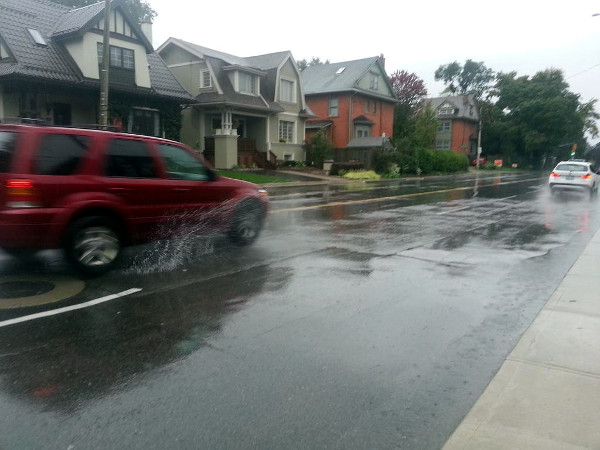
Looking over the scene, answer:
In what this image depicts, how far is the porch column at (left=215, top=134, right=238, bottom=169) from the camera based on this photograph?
3133cm

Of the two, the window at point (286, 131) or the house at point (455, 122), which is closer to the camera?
the window at point (286, 131)

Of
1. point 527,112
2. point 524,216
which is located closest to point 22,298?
point 524,216

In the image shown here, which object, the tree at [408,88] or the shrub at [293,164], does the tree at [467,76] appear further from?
the shrub at [293,164]

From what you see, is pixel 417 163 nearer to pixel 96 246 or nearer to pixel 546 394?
pixel 96 246

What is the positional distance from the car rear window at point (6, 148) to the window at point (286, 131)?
1221 inches

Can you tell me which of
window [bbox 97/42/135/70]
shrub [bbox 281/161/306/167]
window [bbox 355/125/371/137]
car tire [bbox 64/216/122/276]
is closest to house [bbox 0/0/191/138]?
window [bbox 97/42/135/70]

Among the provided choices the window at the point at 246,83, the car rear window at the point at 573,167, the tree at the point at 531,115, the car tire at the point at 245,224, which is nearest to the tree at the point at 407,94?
the tree at the point at 531,115

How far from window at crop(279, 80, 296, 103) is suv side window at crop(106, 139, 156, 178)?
3053 cm

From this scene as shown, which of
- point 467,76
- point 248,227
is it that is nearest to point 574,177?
point 248,227

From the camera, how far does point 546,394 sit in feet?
11.8

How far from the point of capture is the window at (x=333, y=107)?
144ft

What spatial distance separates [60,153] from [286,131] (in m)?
32.0

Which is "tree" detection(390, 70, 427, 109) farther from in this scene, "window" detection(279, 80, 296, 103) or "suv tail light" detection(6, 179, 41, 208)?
"suv tail light" detection(6, 179, 41, 208)

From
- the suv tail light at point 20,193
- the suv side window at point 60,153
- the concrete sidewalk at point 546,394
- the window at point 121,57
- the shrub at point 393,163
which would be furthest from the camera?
the shrub at point 393,163
